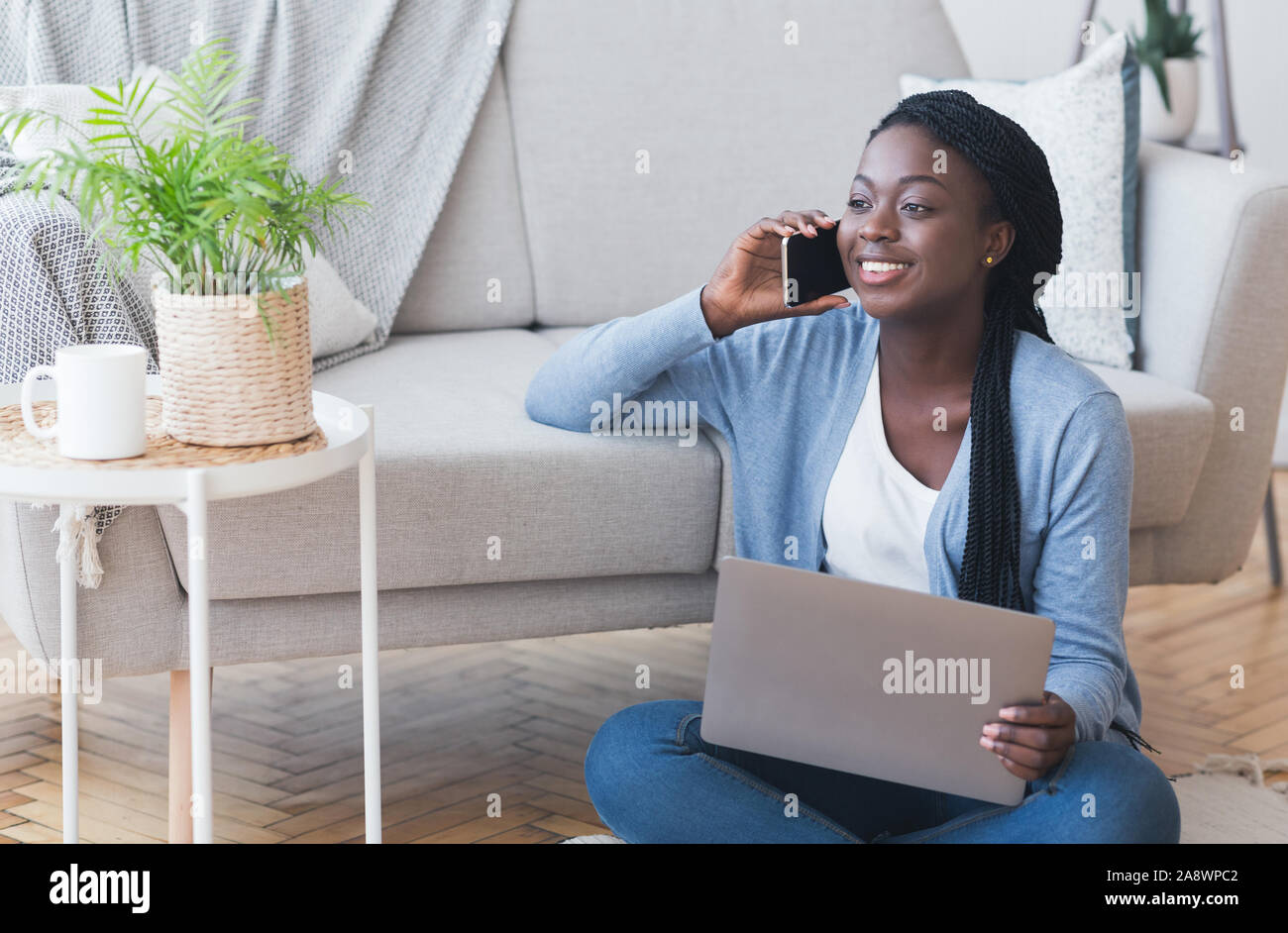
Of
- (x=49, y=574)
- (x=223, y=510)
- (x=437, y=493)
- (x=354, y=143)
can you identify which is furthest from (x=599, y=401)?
(x=354, y=143)

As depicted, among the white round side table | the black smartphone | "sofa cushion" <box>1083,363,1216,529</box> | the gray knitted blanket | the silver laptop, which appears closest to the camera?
the white round side table

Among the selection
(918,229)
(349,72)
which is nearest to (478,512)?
(918,229)

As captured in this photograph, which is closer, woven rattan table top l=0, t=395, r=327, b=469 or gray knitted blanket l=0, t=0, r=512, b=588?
woven rattan table top l=0, t=395, r=327, b=469

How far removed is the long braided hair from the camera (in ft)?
4.24

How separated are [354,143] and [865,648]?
118 cm

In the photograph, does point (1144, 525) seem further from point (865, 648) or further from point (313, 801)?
point (313, 801)

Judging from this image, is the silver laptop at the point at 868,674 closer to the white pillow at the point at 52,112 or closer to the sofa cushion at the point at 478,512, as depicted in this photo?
the sofa cushion at the point at 478,512

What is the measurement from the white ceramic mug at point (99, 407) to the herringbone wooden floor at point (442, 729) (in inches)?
25.6

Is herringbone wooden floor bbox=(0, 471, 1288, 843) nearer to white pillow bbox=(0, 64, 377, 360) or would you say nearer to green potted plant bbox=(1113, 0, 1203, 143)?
white pillow bbox=(0, 64, 377, 360)

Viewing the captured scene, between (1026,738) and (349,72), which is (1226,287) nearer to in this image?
(1026,738)

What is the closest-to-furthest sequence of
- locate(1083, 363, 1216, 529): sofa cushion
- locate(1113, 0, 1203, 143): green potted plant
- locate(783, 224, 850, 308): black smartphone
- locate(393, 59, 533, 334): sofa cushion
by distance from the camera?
locate(783, 224, 850, 308): black smartphone
locate(1083, 363, 1216, 529): sofa cushion
locate(393, 59, 533, 334): sofa cushion
locate(1113, 0, 1203, 143): green potted plant

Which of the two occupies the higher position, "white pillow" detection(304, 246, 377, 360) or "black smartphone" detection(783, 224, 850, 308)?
"black smartphone" detection(783, 224, 850, 308)

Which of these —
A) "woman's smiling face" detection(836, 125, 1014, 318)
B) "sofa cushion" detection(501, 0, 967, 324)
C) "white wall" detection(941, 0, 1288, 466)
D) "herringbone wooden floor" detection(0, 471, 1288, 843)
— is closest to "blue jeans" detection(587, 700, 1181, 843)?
"herringbone wooden floor" detection(0, 471, 1288, 843)

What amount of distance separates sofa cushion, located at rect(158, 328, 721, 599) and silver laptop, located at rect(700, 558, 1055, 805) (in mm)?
358
